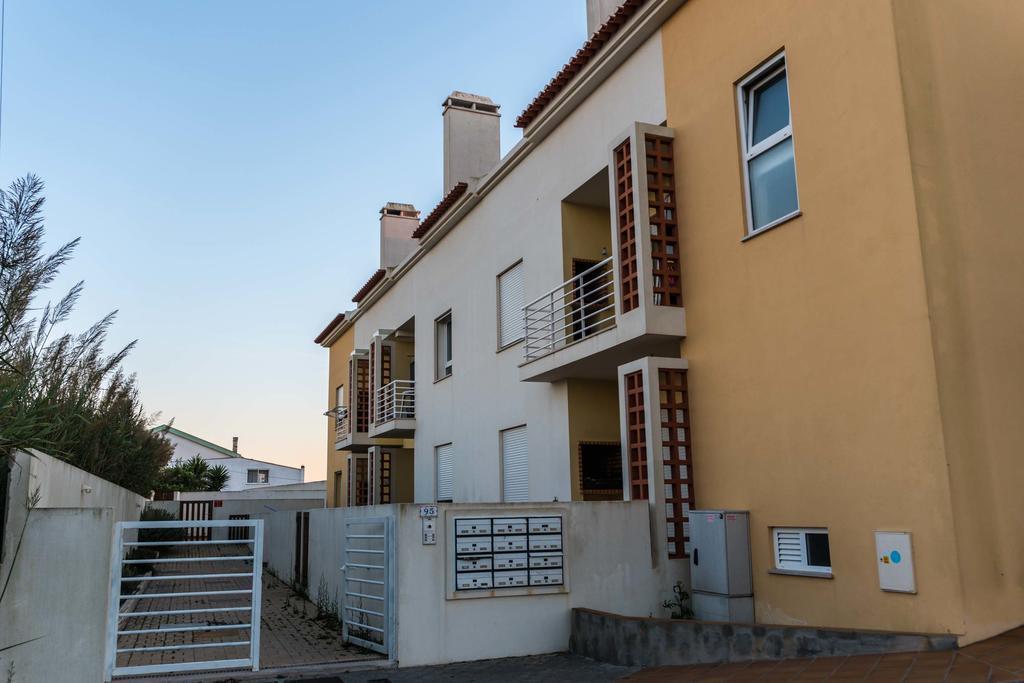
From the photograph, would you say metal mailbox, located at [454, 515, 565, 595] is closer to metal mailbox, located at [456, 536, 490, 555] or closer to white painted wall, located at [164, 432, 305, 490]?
metal mailbox, located at [456, 536, 490, 555]

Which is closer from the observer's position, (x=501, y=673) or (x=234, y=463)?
(x=501, y=673)

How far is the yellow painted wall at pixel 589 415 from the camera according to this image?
1204 cm

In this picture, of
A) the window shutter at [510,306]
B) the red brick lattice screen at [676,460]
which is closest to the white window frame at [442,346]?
the window shutter at [510,306]

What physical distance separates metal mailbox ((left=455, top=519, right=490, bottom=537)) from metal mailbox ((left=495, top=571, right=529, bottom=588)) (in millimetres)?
456

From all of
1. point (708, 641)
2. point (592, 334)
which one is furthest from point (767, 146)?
point (708, 641)

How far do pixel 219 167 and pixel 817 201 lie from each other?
11.7 metres

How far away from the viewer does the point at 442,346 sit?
718 inches

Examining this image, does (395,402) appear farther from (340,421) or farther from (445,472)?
(340,421)

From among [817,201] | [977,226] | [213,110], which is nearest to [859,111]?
[817,201]

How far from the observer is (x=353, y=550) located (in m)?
9.94

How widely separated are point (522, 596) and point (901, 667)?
4.10m

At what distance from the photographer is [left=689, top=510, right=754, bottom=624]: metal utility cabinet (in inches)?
321

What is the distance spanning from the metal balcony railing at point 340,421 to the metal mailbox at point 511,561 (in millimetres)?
14839

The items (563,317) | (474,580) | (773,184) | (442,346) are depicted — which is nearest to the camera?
(773,184)
